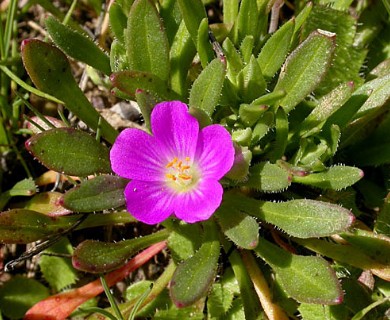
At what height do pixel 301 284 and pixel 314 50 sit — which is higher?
pixel 314 50

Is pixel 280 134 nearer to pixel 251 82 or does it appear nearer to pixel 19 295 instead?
pixel 251 82

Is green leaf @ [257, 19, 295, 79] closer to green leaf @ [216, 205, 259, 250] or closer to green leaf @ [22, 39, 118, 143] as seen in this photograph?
green leaf @ [216, 205, 259, 250]

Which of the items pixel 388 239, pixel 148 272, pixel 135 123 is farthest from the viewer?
pixel 135 123

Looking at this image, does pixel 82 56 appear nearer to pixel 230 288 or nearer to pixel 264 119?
pixel 264 119

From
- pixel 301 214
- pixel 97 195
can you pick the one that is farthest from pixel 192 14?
pixel 301 214

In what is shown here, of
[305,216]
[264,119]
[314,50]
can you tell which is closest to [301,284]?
[305,216]

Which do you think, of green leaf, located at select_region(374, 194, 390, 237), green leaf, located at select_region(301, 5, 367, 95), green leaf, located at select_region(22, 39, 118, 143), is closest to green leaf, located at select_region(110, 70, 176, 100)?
green leaf, located at select_region(22, 39, 118, 143)

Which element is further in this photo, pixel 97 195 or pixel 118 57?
pixel 118 57
